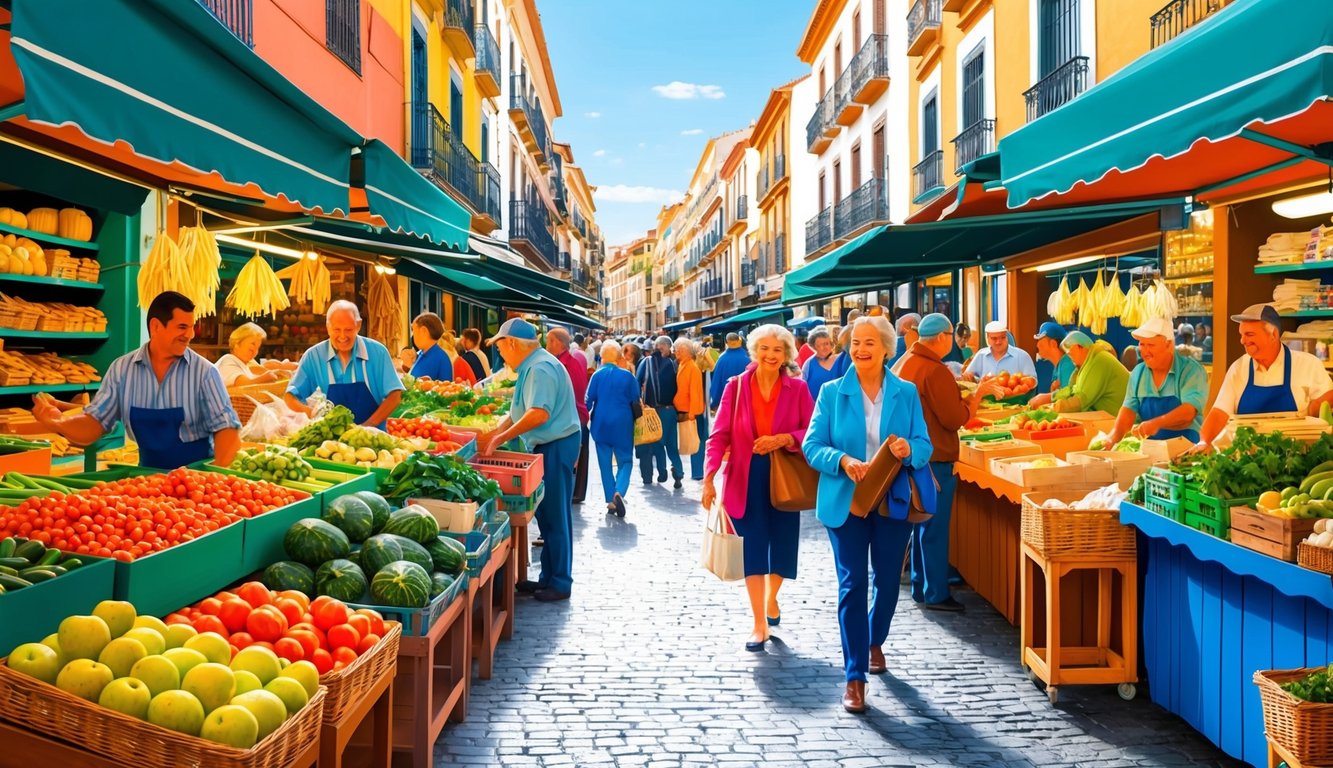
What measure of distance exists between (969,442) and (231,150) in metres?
5.58

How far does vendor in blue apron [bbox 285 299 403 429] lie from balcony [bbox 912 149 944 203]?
13.9 m

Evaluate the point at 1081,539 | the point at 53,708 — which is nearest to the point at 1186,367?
the point at 1081,539

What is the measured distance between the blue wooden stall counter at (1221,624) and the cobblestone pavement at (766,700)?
260 millimetres

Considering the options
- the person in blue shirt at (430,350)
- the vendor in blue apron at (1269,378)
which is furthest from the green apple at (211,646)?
the person in blue shirt at (430,350)

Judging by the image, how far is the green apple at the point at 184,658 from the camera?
104 inches

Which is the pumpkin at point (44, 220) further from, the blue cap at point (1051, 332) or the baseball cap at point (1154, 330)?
the blue cap at point (1051, 332)

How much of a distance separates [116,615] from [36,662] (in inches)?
12.2

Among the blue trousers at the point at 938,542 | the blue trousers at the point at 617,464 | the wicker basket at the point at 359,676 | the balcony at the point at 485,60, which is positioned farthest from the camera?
the balcony at the point at 485,60

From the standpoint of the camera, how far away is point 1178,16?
33.3 feet

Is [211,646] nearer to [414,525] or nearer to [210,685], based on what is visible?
[210,685]

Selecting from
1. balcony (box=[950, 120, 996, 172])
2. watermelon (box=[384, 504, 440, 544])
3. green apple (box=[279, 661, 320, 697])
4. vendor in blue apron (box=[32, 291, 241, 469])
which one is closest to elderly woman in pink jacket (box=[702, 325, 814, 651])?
watermelon (box=[384, 504, 440, 544])

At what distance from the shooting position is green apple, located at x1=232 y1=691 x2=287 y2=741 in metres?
2.51

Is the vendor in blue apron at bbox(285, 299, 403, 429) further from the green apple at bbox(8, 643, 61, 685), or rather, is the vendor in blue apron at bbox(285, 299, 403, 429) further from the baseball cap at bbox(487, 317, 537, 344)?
the green apple at bbox(8, 643, 61, 685)

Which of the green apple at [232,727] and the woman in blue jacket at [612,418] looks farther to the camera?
the woman in blue jacket at [612,418]
